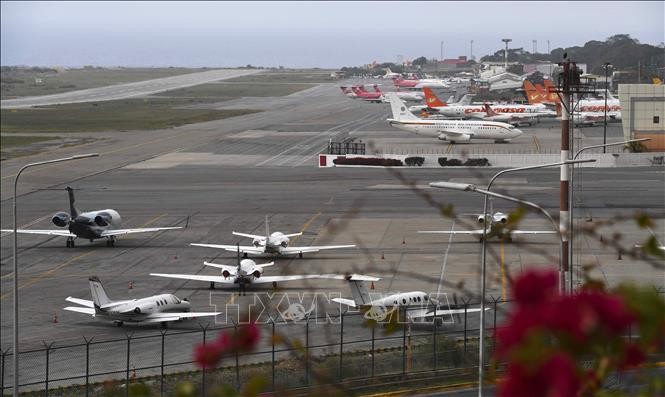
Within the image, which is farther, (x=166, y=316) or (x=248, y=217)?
(x=248, y=217)

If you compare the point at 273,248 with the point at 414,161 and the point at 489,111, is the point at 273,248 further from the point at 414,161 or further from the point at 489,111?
the point at 489,111

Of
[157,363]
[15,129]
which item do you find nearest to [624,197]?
[157,363]

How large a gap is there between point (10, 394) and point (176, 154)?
282ft

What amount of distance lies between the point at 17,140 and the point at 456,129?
5511 centimetres

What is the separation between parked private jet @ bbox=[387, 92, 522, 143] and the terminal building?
34.4 m

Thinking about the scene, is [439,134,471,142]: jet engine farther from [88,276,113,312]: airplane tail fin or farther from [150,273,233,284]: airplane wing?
[88,276,113,312]: airplane tail fin

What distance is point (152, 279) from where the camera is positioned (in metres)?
54.6

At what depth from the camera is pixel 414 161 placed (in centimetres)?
10456

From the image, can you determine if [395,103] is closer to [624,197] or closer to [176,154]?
[176,154]

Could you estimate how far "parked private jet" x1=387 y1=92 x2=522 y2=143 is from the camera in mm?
127250

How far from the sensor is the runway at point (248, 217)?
5094cm

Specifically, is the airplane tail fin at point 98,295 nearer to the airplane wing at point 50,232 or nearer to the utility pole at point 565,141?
the utility pole at point 565,141

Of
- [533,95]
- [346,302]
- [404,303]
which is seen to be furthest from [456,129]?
[404,303]

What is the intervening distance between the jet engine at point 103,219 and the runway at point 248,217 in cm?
160
